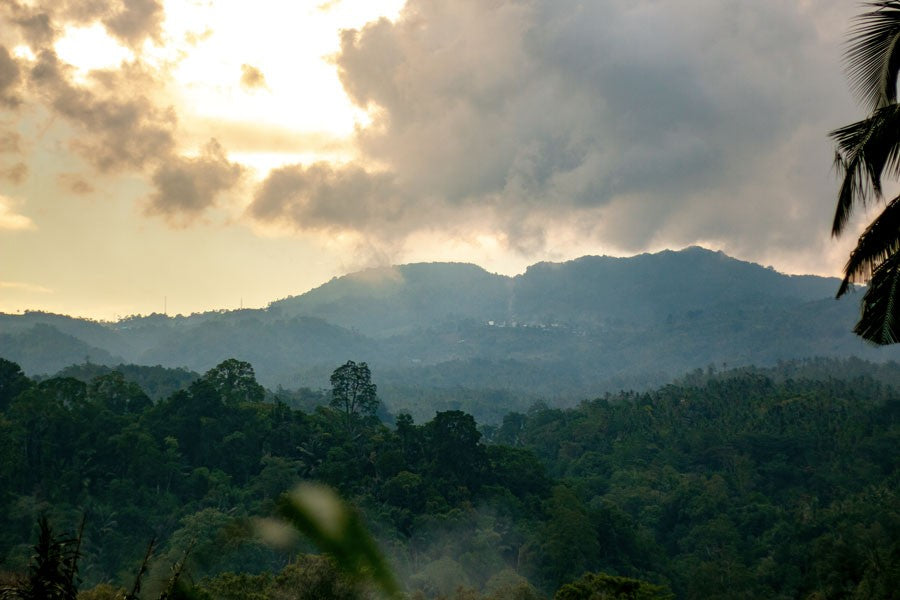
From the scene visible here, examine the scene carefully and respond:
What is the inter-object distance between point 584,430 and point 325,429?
52.8 m

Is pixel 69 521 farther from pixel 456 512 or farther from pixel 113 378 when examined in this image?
pixel 456 512

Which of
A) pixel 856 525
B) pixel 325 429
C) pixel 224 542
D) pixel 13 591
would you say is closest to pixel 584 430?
pixel 325 429

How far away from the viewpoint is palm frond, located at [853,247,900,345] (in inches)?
408

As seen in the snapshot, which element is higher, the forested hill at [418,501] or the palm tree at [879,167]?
the palm tree at [879,167]

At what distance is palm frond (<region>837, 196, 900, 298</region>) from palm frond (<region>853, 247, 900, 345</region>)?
135 mm

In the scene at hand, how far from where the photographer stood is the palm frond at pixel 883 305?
1036 cm

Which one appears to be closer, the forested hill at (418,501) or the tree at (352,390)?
the forested hill at (418,501)

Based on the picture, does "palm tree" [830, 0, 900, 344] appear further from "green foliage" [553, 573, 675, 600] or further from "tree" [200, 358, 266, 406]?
"tree" [200, 358, 266, 406]

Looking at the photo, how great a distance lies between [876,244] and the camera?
34.7 feet

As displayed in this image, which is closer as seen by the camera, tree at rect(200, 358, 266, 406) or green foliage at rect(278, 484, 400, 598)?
green foliage at rect(278, 484, 400, 598)

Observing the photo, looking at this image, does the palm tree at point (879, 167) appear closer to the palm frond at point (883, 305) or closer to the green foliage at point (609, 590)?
the palm frond at point (883, 305)

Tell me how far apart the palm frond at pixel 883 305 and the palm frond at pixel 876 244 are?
0.44 feet

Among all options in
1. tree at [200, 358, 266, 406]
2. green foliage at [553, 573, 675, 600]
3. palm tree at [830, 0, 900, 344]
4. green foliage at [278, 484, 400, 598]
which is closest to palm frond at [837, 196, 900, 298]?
palm tree at [830, 0, 900, 344]

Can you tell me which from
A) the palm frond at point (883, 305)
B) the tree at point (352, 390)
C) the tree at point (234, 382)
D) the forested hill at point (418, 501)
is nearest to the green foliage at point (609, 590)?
the forested hill at point (418, 501)
